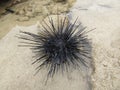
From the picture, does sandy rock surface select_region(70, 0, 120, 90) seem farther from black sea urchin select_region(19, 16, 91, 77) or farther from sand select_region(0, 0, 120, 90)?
black sea urchin select_region(19, 16, 91, 77)

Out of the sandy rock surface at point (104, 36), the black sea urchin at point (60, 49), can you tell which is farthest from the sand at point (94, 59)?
the black sea urchin at point (60, 49)

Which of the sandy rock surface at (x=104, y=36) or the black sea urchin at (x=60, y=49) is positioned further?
the sandy rock surface at (x=104, y=36)

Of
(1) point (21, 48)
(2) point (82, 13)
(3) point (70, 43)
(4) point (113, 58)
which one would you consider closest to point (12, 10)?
(1) point (21, 48)

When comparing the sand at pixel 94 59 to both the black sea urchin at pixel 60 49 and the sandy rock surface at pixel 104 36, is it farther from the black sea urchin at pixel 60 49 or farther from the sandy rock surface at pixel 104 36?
the black sea urchin at pixel 60 49

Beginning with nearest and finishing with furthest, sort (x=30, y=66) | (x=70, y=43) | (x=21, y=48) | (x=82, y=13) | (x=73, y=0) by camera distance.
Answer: (x=70, y=43)
(x=30, y=66)
(x=21, y=48)
(x=82, y=13)
(x=73, y=0)

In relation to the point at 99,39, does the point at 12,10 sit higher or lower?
higher

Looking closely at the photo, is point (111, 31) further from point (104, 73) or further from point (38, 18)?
point (38, 18)
